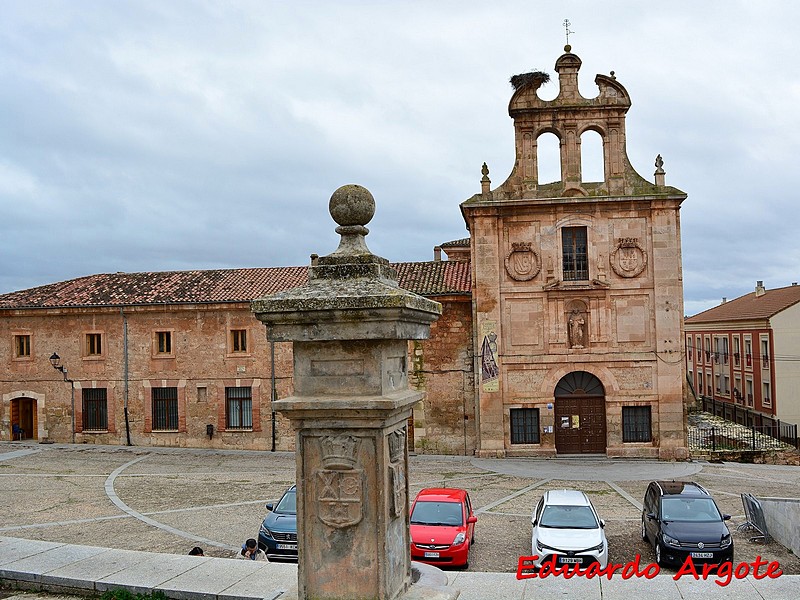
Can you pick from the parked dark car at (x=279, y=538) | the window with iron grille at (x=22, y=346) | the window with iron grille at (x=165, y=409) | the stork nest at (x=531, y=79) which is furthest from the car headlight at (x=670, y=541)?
the window with iron grille at (x=22, y=346)

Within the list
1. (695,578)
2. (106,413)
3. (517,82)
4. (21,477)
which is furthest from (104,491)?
(517,82)

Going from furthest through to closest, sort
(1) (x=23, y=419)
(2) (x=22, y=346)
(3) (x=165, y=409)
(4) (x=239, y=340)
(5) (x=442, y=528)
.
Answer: (1) (x=23, y=419)
(2) (x=22, y=346)
(3) (x=165, y=409)
(4) (x=239, y=340)
(5) (x=442, y=528)

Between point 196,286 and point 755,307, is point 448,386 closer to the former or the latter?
point 196,286

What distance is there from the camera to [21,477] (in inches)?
916

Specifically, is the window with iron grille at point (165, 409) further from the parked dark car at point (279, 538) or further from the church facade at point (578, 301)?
the parked dark car at point (279, 538)

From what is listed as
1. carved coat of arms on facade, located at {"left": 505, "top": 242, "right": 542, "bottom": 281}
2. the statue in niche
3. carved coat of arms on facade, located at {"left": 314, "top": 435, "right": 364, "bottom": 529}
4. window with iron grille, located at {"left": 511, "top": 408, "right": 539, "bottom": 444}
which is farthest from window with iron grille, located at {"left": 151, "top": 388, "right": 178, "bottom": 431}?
carved coat of arms on facade, located at {"left": 314, "top": 435, "right": 364, "bottom": 529}

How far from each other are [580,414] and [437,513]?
47.5ft

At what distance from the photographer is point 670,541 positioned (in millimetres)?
13203

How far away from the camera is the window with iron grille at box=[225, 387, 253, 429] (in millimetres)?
30062

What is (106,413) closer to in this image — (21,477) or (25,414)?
(25,414)

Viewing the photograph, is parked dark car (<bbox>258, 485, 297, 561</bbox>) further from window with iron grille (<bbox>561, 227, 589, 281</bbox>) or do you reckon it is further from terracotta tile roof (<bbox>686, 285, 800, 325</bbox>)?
terracotta tile roof (<bbox>686, 285, 800, 325</bbox>)

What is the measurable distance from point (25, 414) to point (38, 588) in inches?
1096

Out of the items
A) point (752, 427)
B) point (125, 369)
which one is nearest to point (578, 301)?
point (752, 427)

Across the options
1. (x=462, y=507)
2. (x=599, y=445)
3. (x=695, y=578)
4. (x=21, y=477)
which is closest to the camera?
(x=695, y=578)
